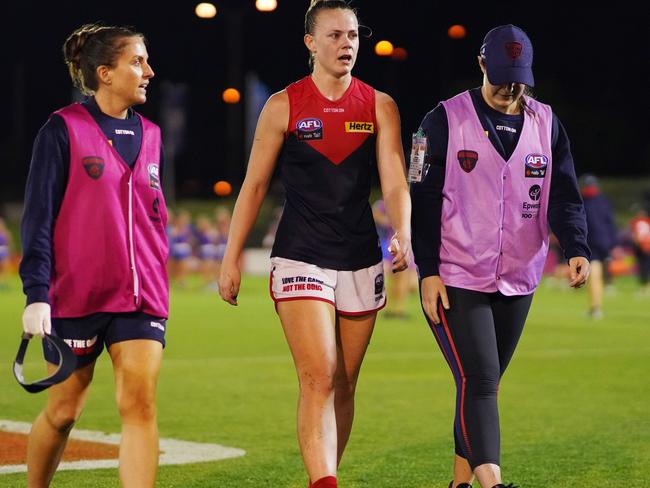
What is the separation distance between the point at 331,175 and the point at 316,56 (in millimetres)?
606

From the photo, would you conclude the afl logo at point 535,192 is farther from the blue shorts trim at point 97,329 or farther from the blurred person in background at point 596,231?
the blurred person in background at point 596,231

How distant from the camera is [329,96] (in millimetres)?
6332

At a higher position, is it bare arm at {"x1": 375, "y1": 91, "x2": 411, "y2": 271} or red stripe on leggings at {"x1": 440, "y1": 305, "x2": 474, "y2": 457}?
bare arm at {"x1": 375, "y1": 91, "x2": 411, "y2": 271}

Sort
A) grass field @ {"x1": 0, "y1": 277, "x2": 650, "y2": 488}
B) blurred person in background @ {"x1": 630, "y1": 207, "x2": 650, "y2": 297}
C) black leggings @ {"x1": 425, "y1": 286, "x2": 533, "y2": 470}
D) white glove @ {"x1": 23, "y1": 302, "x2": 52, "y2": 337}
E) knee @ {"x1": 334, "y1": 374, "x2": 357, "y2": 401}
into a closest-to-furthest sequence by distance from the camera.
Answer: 1. white glove @ {"x1": 23, "y1": 302, "x2": 52, "y2": 337}
2. black leggings @ {"x1": 425, "y1": 286, "x2": 533, "y2": 470}
3. knee @ {"x1": 334, "y1": 374, "x2": 357, "y2": 401}
4. grass field @ {"x1": 0, "y1": 277, "x2": 650, "y2": 488}
5. blurred person in background @ {"x1": 630, "y1": 207, "x2": 650, "y2": 297}

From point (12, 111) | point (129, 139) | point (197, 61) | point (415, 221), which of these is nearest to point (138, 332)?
point (129, 139)

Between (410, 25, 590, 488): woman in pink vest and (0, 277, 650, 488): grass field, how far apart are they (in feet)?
4.68

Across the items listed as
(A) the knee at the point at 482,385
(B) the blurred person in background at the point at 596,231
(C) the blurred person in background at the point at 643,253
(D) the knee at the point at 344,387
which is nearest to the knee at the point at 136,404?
(D) the knee at the point at 344,387

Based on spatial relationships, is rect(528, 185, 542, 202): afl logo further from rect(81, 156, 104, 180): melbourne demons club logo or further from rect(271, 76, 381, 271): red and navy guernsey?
rect(81, 156, 104, 180): melbourne demons club logo

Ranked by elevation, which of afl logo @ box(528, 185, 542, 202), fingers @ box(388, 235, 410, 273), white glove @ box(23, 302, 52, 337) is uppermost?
afl logo @ box(528, 185, 542, 202)

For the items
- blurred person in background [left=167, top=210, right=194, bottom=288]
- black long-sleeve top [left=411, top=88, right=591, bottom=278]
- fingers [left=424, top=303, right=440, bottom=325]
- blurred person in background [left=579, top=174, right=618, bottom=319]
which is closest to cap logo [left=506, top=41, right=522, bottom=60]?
black long-sleeve top [left=411, top=88, right=591, bottom=278]

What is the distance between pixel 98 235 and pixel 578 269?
7.34 ft

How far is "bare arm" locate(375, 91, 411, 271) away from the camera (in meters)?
6.22

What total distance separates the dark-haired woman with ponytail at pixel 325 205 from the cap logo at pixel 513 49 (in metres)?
0.64

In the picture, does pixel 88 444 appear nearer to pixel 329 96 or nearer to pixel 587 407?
pixel 329 96
